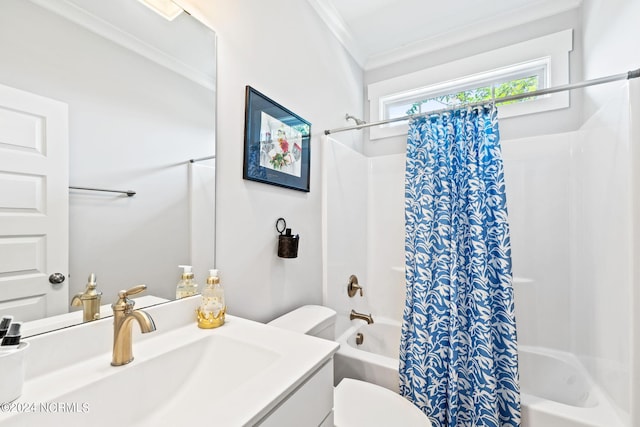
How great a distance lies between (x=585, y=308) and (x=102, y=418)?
2.18 m

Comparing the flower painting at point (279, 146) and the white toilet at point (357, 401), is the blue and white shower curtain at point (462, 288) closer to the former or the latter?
the white toilet at point (357, 401)

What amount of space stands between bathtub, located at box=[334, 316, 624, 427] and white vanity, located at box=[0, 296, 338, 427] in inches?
A: 30.2

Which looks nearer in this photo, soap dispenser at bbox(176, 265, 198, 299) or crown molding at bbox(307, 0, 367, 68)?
soap dispenser at bbox(176, 265, 198, 299)

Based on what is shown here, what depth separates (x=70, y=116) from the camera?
698mm

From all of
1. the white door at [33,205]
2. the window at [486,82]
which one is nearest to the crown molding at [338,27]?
the window at [486,82]

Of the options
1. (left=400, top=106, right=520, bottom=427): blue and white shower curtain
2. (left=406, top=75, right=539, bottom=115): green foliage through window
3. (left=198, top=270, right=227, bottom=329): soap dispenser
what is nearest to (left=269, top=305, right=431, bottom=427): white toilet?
(left=400, top=106, right=520, bottom=427): blue and white shower curtain

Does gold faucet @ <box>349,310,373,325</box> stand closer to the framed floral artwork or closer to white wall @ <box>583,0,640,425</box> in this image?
the framed floral artwork

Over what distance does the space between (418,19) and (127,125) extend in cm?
205

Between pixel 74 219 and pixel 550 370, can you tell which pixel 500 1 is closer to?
pixel 550 370

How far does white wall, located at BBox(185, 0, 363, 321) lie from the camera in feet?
3.66

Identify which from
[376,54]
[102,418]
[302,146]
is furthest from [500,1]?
[102,418]

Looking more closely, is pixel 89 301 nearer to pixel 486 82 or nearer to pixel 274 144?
pixel 274 144

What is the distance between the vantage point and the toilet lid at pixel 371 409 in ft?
3.58

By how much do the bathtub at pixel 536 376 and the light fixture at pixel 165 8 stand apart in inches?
65.6
